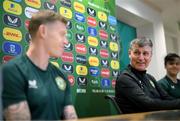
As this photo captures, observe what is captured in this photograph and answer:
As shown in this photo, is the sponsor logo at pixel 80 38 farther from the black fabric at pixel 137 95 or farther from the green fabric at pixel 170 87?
the green fabric at pixel 170 87

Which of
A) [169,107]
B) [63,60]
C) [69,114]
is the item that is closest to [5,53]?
[63,60]

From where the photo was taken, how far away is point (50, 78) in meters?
1.52

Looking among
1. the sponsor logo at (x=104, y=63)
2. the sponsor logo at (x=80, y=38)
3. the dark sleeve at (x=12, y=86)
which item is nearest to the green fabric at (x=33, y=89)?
the dark sleeve at (x=12, y=86)

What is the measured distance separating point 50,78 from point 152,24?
4201 mm

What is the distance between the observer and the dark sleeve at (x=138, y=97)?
2.05 m

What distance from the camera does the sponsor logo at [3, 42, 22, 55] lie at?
2.17 m

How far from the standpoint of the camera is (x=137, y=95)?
213 cm

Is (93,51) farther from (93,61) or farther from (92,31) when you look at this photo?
(92,31)

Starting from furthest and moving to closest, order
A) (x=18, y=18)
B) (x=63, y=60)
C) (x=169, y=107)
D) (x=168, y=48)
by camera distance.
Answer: (x=168, y=48) < (x=63, y=60) < (x=18, y=18) < (x=169, y=107)

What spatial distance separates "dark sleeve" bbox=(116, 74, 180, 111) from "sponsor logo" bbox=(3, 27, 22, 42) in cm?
85

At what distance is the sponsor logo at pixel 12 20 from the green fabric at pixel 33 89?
0.85m

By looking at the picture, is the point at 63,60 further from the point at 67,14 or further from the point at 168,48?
the point at 168,48

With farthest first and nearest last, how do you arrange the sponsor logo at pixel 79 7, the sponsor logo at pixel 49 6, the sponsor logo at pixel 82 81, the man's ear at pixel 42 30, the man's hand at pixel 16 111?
the sponsor logo at pixel 79 7 < the sponsor logo at pixel 82 81 < the sponsor logo at pixel 49 6 < the man's ear at pixel 42 30 < the man's hand at pixel 16 111

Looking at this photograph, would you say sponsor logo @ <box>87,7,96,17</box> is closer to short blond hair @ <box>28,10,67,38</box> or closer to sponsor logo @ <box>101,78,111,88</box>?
sponsor logo @ <box>101,78,111,88</box>
